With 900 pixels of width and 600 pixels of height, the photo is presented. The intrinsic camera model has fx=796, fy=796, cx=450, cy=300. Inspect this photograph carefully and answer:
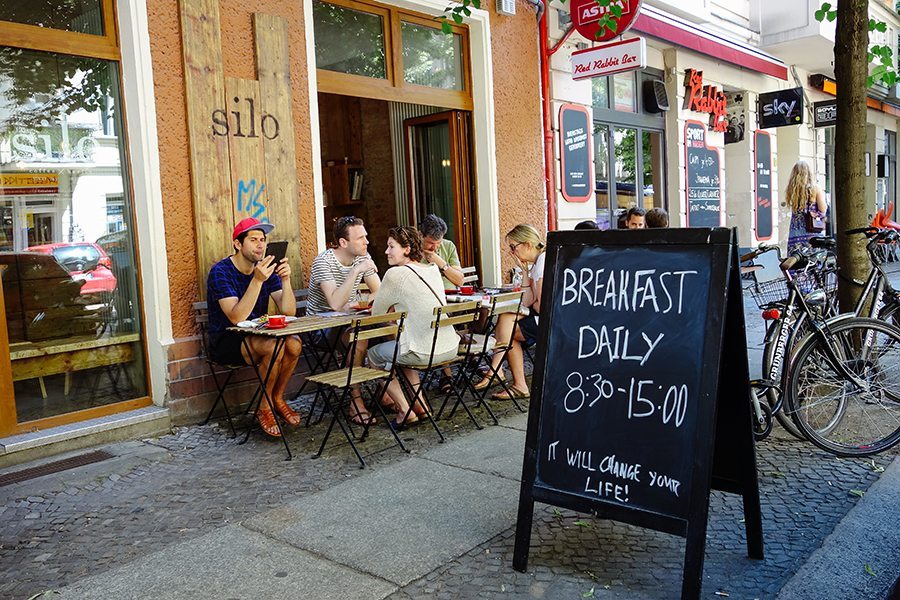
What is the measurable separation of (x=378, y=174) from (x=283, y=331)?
20.2ft

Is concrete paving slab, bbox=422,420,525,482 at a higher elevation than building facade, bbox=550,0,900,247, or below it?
below

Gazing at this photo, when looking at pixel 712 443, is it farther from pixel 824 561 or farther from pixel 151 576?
pixel 151 576

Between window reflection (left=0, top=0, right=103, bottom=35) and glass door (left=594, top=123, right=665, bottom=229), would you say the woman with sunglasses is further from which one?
glass door (left=594, top=123, right=665, bottom=229)

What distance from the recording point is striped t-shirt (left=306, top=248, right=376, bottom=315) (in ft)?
19.2

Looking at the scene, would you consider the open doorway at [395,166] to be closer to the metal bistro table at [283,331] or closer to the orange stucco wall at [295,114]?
the orange stucco wall at [295,114]

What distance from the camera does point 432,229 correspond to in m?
6.66

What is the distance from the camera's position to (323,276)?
5.85m

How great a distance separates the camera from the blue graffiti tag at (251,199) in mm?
5852

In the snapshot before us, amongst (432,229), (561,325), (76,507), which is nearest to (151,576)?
(76,507)

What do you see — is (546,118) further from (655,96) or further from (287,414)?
(287,414)

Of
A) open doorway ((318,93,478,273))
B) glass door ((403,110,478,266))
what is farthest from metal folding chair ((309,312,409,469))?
glass door ((403,110,478,266))

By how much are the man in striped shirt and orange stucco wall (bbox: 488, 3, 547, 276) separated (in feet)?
8.86

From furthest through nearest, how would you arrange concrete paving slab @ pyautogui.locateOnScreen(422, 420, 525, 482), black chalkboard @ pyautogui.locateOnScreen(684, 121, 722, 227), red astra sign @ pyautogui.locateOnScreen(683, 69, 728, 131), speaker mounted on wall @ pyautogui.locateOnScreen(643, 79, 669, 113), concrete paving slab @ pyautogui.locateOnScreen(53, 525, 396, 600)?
black chalkboard @ pyautogui.locateOnScreen(684, 121, 722, 227)
red astra sign @ pyautogui.locateOnScreen(683, 69, 728, 131)
speaker mounted on wall @ pyautogui.locateOnScreen(643, 79, 669, 113)
concrete paving slab @ pyautogui.locateOnScreen(422, 420, 525, 482)
concrete paving slab @ pyautogui.locateOnScreen(53, 525, 396, 600)

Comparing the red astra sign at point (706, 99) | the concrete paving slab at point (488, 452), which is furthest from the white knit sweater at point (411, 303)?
the red astra sign at point (706, 99)
